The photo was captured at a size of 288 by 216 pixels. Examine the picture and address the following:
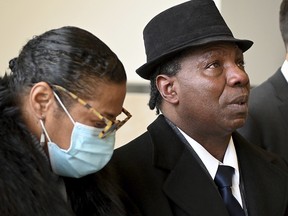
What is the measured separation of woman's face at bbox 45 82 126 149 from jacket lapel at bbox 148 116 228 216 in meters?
0.30

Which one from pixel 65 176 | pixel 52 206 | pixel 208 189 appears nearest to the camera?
pixel 52 206

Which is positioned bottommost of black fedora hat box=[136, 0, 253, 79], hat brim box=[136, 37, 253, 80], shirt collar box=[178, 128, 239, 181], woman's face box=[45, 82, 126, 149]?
shirt collar box=[178, 128, 239, 181]

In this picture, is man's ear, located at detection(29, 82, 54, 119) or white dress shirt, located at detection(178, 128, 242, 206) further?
white dress shirt, located at detection(178, 128, 242, 206)

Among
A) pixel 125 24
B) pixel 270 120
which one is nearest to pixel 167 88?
pixel 270 120

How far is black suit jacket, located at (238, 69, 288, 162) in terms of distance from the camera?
1.84m

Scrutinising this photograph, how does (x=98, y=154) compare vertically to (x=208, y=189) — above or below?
above

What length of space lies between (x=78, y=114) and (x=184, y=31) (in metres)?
0.43

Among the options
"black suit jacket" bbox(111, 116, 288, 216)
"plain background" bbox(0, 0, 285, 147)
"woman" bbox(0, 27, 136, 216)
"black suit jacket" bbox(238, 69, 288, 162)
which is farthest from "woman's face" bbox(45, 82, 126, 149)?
"plain background" bbox(0, 0, 285, 147)

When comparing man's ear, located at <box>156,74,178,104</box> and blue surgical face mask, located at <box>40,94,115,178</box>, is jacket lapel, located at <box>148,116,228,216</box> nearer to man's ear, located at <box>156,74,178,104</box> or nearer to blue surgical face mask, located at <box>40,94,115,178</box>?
man's ear, located at <box>156,74,178,104</box>

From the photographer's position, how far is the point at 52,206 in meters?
1.13

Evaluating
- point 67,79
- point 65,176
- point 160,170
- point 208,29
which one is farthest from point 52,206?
point 208,29

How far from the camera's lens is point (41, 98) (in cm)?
116

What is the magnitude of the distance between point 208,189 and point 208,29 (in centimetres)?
44

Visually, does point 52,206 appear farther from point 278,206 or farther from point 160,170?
point 278,206
